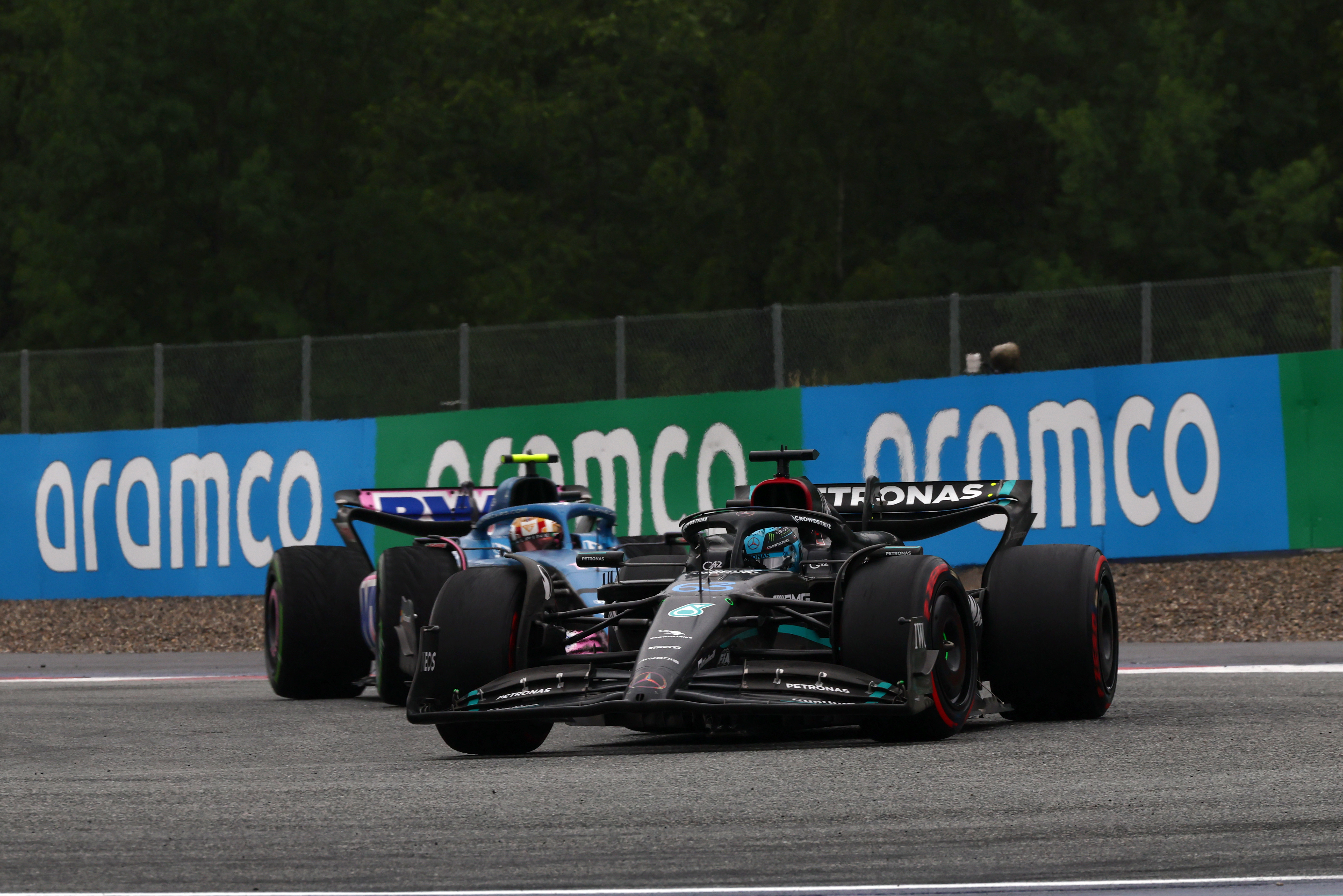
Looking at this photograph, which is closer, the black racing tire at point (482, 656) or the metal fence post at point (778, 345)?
the black racing tire at point (482, 656)

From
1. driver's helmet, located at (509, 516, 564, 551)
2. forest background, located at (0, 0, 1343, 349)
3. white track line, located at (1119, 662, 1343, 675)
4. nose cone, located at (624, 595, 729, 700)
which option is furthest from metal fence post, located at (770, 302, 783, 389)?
forest background, located at (0, 0, 1343, 349)

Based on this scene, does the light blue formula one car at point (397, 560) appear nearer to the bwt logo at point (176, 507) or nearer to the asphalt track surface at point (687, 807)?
the asphalt track surface at point (687, 807)

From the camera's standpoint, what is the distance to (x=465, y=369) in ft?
72.9

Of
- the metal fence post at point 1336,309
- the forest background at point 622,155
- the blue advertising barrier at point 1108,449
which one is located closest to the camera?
the blue advertising barrier at point 1108,449

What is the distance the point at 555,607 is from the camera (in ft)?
35.5

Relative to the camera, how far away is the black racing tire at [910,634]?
368 inches

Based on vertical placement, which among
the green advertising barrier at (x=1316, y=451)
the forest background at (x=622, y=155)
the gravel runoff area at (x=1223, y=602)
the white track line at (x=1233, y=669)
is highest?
the forest background at (x=622, y=155)

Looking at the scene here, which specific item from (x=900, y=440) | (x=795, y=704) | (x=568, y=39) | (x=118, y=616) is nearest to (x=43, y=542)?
(x=118, y=616)

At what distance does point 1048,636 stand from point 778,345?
9.87 meters

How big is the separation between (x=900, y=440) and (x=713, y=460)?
A: 1.97 metres

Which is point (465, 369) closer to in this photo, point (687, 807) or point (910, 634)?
point (910, 634)

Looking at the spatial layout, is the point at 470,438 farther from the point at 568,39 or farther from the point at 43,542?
the point at 568,39

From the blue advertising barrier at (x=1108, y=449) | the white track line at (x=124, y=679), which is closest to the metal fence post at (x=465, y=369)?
the blue advertising barrier at (x=1108, y=449)

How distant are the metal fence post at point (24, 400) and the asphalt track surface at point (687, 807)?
42.5 feet
